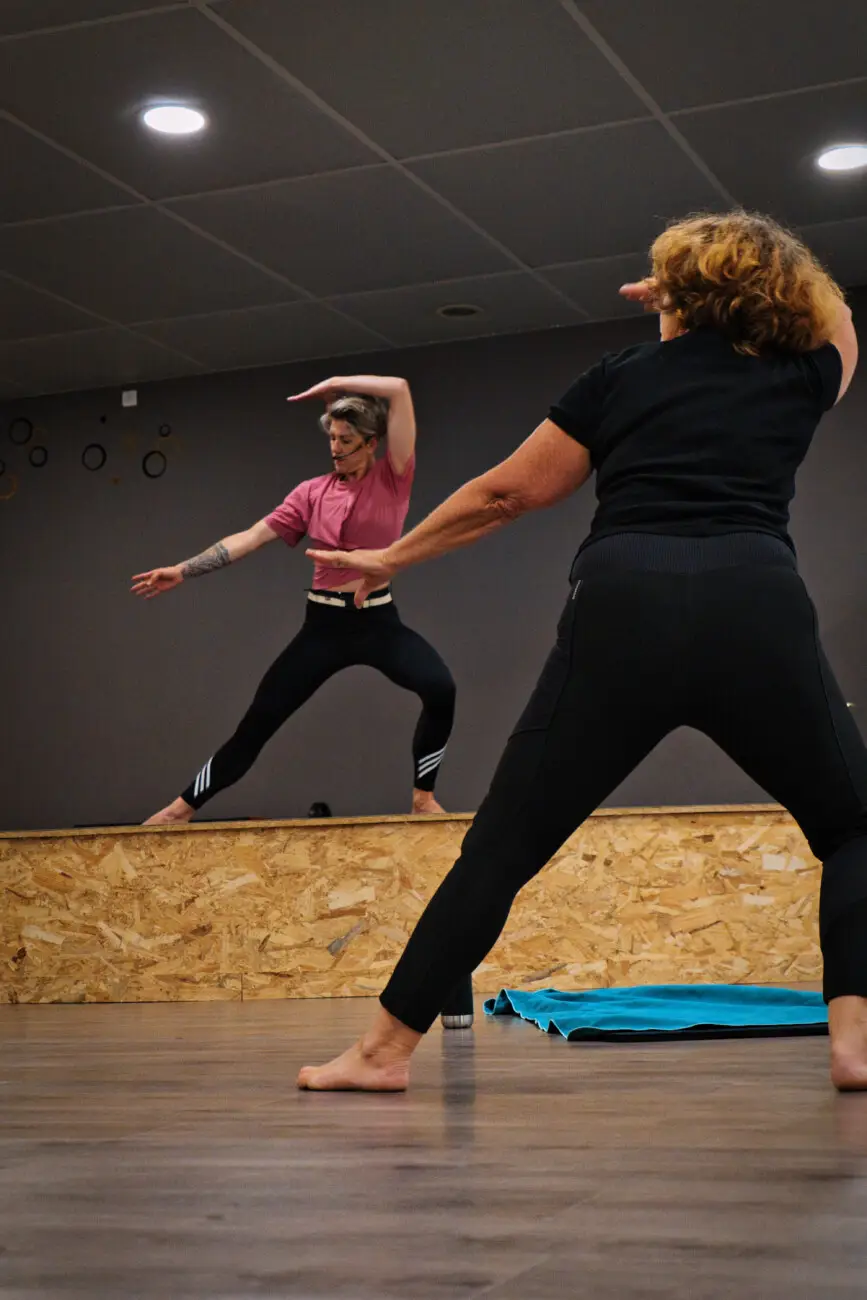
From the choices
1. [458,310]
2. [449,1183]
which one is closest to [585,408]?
[449,1183]

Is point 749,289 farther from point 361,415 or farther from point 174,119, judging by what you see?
point 361,415

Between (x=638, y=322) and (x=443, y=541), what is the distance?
5036 millimetres

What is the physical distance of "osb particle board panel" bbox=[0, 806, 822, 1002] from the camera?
4898 mm

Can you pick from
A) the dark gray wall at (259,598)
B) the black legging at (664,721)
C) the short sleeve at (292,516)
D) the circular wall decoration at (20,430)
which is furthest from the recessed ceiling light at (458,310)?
the black legging at (664,721)

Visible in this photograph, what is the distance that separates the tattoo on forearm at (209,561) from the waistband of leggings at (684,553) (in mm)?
3773

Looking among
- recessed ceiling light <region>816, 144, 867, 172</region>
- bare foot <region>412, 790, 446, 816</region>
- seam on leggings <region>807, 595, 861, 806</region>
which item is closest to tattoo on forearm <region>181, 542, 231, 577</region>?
bare foot <region>412, 790, 446, 816</region>

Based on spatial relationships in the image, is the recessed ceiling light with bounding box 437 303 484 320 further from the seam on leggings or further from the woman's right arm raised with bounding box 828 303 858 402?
the seam on leggings

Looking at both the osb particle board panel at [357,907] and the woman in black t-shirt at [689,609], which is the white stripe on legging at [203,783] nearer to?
the osb particle board panel at [357,907]

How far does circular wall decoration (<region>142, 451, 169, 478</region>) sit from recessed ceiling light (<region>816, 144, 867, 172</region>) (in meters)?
3.75

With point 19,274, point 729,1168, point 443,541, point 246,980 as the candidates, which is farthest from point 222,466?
point 729,1168

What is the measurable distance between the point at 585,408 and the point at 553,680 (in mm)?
403

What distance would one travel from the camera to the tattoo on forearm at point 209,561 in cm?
580

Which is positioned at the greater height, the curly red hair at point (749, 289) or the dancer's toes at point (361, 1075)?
the curly red hair at point (749, 289)

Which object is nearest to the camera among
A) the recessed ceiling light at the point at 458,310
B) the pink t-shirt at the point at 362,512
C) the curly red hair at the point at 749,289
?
the curly red hair at the point at 749,289
